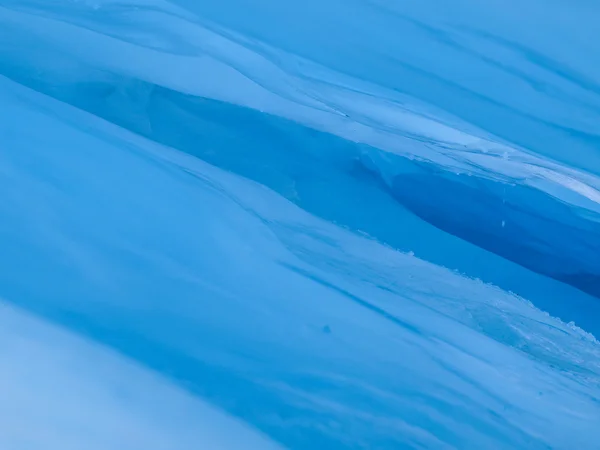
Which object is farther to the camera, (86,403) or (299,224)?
(299,224)

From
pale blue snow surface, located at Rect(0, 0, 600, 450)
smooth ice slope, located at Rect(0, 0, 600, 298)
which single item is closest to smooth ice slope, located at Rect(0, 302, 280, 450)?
pale blue snow surface, located at Rect(0, 0, 600, 450)

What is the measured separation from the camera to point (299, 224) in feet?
2.19

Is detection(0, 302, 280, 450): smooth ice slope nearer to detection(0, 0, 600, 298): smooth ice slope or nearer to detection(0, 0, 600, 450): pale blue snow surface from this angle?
detection(0, 0, 600, 450): pale blue snow surface

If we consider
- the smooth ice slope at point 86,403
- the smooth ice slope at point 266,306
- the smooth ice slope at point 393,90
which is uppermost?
the smooth ice slope at point 393,90

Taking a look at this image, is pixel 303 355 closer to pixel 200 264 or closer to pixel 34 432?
pixel 200 264

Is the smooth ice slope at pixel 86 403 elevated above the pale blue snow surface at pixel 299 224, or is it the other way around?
the pale blue snow surface at pixel 299 224

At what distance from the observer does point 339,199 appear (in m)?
0.70

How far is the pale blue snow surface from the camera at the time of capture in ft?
1.80

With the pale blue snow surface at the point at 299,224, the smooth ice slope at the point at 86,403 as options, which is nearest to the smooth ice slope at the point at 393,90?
the pale blue snow surface at the point at 299,224

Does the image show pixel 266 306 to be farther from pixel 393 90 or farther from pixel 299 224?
pixel 393 90

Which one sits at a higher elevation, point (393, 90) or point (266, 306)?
point (393, 90)

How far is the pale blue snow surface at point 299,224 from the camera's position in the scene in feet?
1.80

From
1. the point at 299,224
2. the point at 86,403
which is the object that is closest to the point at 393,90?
the point at 299,224

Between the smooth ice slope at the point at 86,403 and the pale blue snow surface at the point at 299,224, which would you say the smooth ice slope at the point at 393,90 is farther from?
the smooth ice slope at the point at 86,403
